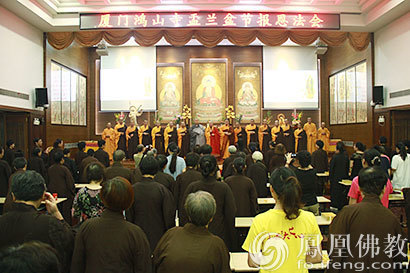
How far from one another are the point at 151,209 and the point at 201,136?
9972 mm

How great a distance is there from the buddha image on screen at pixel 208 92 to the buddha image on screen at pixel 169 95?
970 millimetres

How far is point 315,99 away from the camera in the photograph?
570 inches

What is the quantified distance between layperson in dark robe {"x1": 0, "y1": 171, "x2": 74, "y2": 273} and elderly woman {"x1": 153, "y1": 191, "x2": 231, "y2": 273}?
1.73ft

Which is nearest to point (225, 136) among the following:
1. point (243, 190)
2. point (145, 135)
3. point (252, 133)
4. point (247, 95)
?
point (252, 133)

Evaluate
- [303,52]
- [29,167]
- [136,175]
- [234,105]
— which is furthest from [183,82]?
[136,175]

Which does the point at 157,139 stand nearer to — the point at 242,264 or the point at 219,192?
the point at 219,192

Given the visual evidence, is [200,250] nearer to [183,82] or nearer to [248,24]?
[248,24]

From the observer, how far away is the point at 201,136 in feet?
41.8

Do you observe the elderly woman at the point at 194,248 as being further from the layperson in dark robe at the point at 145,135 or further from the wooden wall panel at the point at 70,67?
the layperson in dark robe at the point at 145,135

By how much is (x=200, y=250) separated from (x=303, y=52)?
14.2 meters

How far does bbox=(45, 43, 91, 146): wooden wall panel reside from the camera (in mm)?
10625

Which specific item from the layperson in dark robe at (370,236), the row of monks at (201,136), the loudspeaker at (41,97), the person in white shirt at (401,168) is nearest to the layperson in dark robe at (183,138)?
the row of monks at (201,136)

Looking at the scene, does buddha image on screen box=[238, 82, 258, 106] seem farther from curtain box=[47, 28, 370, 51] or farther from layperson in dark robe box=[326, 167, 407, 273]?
layperson in dark robe box=[326, 167, 407, 273]

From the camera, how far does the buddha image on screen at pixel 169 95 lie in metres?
14.4
